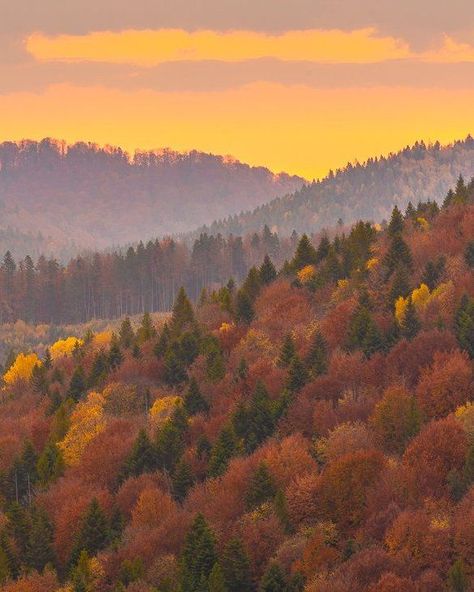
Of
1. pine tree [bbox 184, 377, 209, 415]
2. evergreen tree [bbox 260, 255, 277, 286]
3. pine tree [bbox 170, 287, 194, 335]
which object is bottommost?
pine tree [bbox 184, 377, 209, 415]

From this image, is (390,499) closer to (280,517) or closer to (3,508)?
(280,517)

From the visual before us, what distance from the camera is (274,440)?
92.2 m

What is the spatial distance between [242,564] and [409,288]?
203 ft

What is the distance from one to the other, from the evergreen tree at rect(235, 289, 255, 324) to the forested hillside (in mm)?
419

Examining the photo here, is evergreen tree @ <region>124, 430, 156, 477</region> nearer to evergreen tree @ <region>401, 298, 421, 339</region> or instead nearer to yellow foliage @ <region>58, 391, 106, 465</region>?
yellow foliage @ <region>58, 391, 106, 465</region>

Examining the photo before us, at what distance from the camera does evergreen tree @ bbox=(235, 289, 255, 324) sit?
5522 inches

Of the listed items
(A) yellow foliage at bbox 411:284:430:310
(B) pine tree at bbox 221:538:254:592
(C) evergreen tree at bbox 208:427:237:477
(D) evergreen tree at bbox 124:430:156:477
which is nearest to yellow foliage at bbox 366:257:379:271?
(A) yellow foliage at bbox 411:284:430:310

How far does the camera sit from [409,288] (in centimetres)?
12325

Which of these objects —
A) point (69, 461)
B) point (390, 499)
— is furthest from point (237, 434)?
point (390, 499)

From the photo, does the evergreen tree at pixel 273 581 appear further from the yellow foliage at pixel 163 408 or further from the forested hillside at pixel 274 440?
the yellow foliage at pixel 163 408

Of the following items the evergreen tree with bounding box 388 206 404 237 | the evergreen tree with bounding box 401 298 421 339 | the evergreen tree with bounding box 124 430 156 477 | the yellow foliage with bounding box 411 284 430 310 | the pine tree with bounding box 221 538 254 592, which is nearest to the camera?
the pine tree with bounding box 221 538 254 592

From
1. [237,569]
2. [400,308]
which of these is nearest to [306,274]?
[400,308]

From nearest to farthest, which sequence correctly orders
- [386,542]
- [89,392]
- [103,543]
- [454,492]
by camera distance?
[386,542]
[454,492]
[103,543]
[89,392]

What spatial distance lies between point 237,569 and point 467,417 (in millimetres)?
25807
